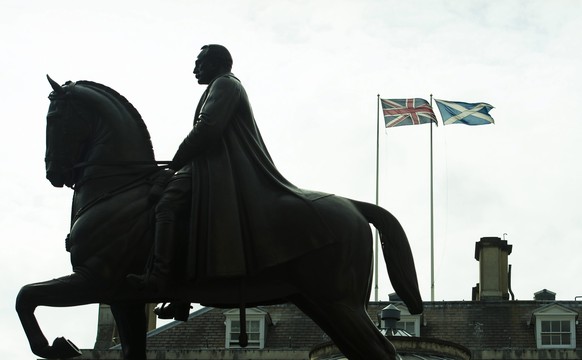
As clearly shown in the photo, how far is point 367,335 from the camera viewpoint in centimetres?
1280

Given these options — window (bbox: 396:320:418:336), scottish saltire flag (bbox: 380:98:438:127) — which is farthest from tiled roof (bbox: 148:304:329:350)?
scottish saltire flag (bbox: 380:98:438:127)

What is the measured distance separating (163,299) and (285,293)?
104 cm

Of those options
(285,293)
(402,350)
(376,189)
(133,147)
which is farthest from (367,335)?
(376,189)

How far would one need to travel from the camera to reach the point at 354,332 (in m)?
12.8

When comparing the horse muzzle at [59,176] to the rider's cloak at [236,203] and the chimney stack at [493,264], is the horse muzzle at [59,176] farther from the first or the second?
the chimney stack at [493,264]

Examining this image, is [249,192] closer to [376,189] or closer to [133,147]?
[133,147]

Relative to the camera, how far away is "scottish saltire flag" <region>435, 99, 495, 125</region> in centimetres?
5904

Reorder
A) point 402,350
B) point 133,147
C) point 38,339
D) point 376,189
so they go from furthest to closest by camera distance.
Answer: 1. point 376,189
2. point 402,350
3. point 133,147
4. point 38,339

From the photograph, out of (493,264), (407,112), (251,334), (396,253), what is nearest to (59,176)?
(396,253)

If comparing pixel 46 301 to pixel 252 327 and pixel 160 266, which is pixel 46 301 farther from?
pixel 252 327

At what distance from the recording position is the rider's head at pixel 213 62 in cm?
1364

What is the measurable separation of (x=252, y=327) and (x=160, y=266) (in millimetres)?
46959

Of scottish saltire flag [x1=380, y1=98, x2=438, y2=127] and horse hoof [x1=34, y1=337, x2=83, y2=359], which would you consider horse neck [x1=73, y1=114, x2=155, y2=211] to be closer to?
horse hoof [x1=34, y1=337, x2=83, y2=359]

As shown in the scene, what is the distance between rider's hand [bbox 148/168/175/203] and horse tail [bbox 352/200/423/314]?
1.59 metres
